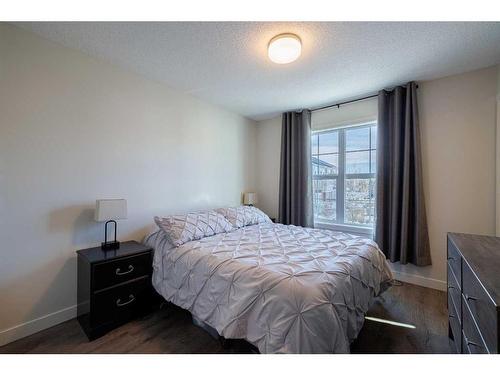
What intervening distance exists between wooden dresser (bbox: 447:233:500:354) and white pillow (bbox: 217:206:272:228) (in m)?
2.01

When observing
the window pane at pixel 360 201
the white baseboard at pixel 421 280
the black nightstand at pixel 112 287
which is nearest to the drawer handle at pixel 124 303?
the black nightstand at pixel 112 287

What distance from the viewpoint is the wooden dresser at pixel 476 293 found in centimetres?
81

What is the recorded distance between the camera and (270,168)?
406cm

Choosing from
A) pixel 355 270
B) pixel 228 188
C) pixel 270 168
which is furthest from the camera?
pixel 270 168

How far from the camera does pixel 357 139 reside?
3295 mm

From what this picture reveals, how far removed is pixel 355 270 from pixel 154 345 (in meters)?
1.57

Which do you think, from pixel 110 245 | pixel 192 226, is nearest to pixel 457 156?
pixel 192 226

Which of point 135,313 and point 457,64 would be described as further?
point 457,64

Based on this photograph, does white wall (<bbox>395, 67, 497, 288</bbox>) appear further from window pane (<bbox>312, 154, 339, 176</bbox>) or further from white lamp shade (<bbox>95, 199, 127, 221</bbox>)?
white lamp shade (<bbox>95, 199, 127, 221</bbox>)

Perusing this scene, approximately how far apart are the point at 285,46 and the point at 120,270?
7.53ft

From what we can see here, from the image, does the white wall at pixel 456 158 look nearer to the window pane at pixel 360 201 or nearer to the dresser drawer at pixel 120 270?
the window pane at pixel 360 201

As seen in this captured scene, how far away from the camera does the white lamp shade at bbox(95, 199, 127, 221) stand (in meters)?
1.97
